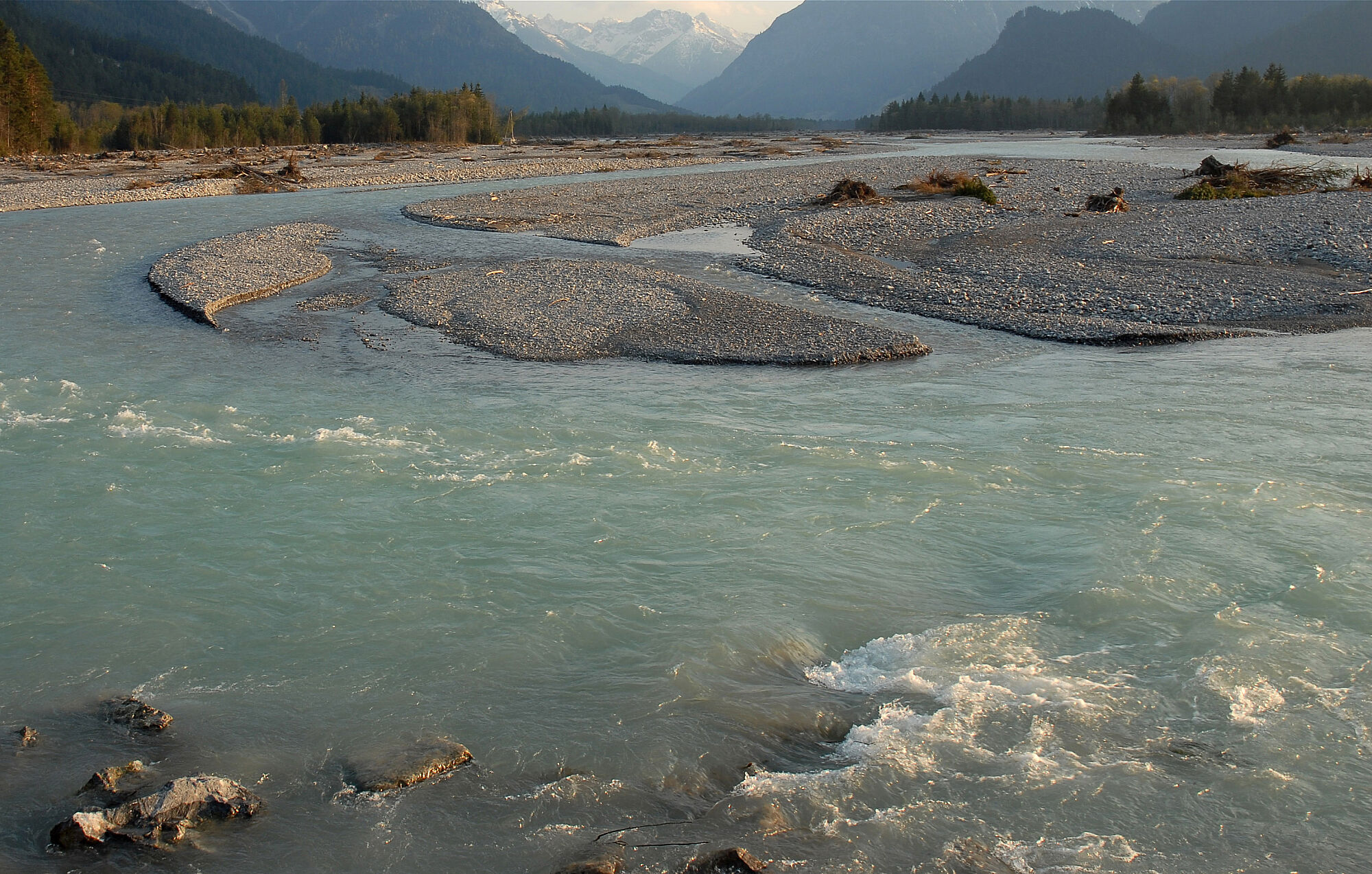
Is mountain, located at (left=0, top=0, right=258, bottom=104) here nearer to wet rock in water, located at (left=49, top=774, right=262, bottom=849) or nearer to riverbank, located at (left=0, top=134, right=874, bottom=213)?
riverbank, located at (left=0, top=134, right=874, bottom=213)

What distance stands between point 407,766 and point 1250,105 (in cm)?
10651

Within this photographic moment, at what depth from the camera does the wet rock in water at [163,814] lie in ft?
15.8

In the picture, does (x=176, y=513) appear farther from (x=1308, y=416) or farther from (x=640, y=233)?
(x=640, y=233)

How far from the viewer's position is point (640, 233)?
28.3 metres

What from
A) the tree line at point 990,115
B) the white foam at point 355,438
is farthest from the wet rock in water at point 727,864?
the tree line at point 990,115

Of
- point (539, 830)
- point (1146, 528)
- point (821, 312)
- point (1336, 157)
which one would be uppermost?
point (1336, 157)

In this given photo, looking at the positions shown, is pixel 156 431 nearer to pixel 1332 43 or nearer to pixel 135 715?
pixel 135 715

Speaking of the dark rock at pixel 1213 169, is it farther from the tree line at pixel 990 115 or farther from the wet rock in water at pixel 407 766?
the tree line at pixel 990 115

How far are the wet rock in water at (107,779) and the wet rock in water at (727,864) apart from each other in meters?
3.35

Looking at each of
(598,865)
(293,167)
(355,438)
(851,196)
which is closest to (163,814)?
(598,865)

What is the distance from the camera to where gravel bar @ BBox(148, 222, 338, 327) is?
19578 mm

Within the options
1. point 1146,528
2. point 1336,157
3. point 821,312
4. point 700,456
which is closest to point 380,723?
point 700,456

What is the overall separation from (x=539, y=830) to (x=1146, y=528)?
6268mm

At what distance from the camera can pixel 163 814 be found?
495 cm
